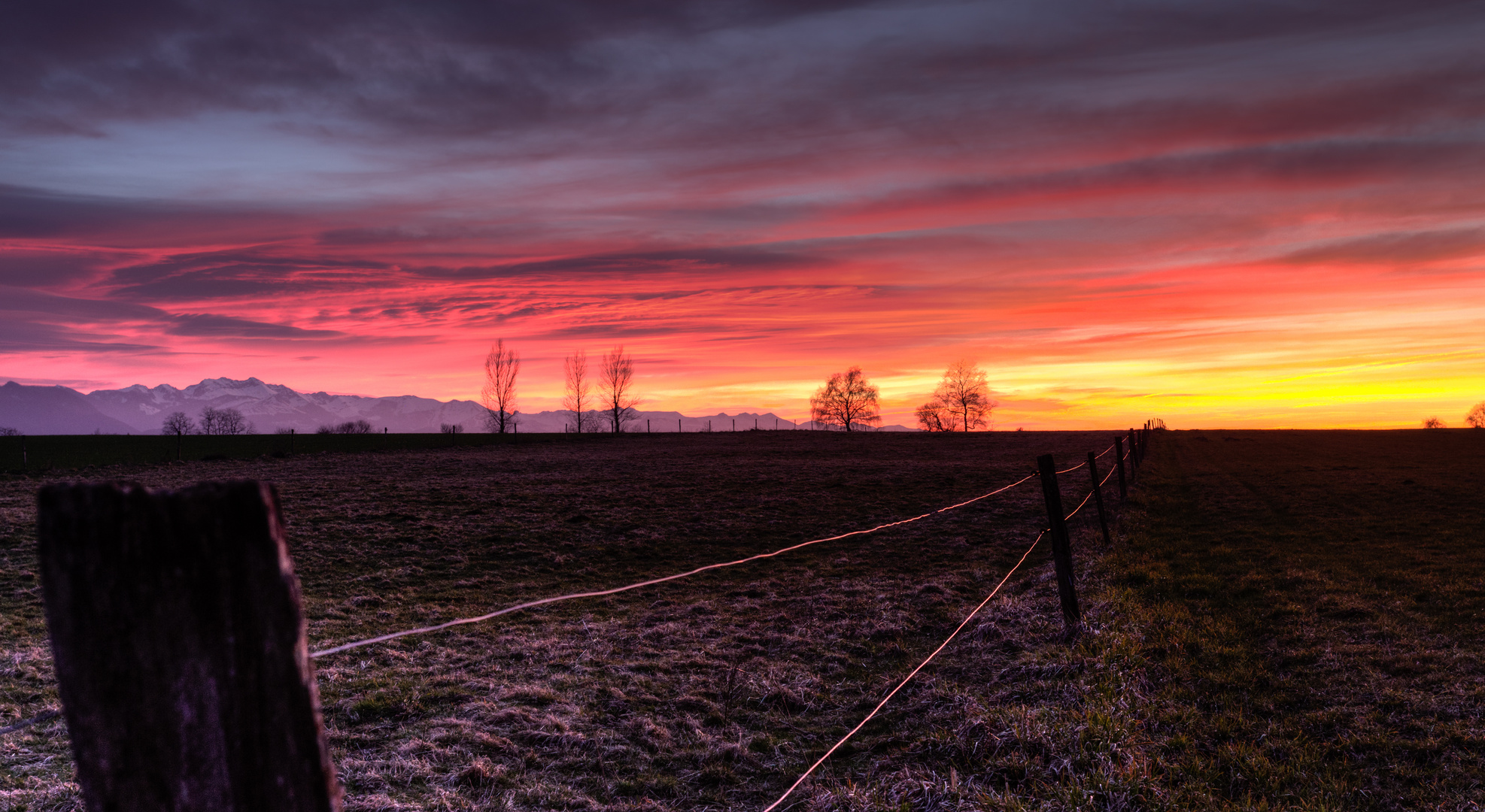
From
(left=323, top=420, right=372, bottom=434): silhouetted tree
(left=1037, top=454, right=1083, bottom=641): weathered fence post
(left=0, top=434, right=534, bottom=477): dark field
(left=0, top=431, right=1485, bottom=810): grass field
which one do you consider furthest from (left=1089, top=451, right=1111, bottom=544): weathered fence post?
(left=323, top=420, right=372, bottom=434): silhouetted tree

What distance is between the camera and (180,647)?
129 centimetres

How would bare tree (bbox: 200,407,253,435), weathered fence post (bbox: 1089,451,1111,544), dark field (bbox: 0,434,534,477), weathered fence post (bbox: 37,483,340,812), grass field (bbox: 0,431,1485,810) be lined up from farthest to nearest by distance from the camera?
bare tree (bbox: 200,407,253,435), dark field (bbox: 0,434,534,477), weathered fence post (bbox: 1089,451,1111,544), grass field (bbox: 0,431,1485,810), weathered fence post (bbox: 37,483,340,812)

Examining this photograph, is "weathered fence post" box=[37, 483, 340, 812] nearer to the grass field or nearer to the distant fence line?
the distant fence line

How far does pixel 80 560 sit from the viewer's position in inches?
49.9

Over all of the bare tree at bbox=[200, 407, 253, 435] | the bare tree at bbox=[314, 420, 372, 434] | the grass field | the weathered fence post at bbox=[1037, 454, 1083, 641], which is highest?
the bare tree at bbox=[200, 407, 253, 435]

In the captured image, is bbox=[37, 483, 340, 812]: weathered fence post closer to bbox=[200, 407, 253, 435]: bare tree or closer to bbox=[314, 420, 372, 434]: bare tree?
bbox=[314, 420, 372, 434]: bare tree

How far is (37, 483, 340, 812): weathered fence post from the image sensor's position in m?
1.26

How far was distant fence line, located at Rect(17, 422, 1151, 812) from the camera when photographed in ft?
4.15

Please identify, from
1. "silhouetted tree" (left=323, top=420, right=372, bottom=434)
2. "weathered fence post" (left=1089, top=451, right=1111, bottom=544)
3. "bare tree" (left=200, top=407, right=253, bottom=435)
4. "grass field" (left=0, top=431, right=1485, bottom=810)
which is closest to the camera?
"grass field" (left=0, top=431, right=1485, bottom=810)

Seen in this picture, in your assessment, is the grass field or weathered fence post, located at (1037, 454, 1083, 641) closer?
the grass field

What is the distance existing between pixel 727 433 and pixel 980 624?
63028 millimetres

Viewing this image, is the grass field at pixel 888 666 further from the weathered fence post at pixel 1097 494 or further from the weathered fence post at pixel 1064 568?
the weathered fence post at pixel 1097 494

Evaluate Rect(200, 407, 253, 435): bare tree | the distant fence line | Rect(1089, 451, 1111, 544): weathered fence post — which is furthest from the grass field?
Rect(200, 407, 253, 435): bare tree

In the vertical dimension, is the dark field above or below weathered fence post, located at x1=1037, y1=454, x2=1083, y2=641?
above
